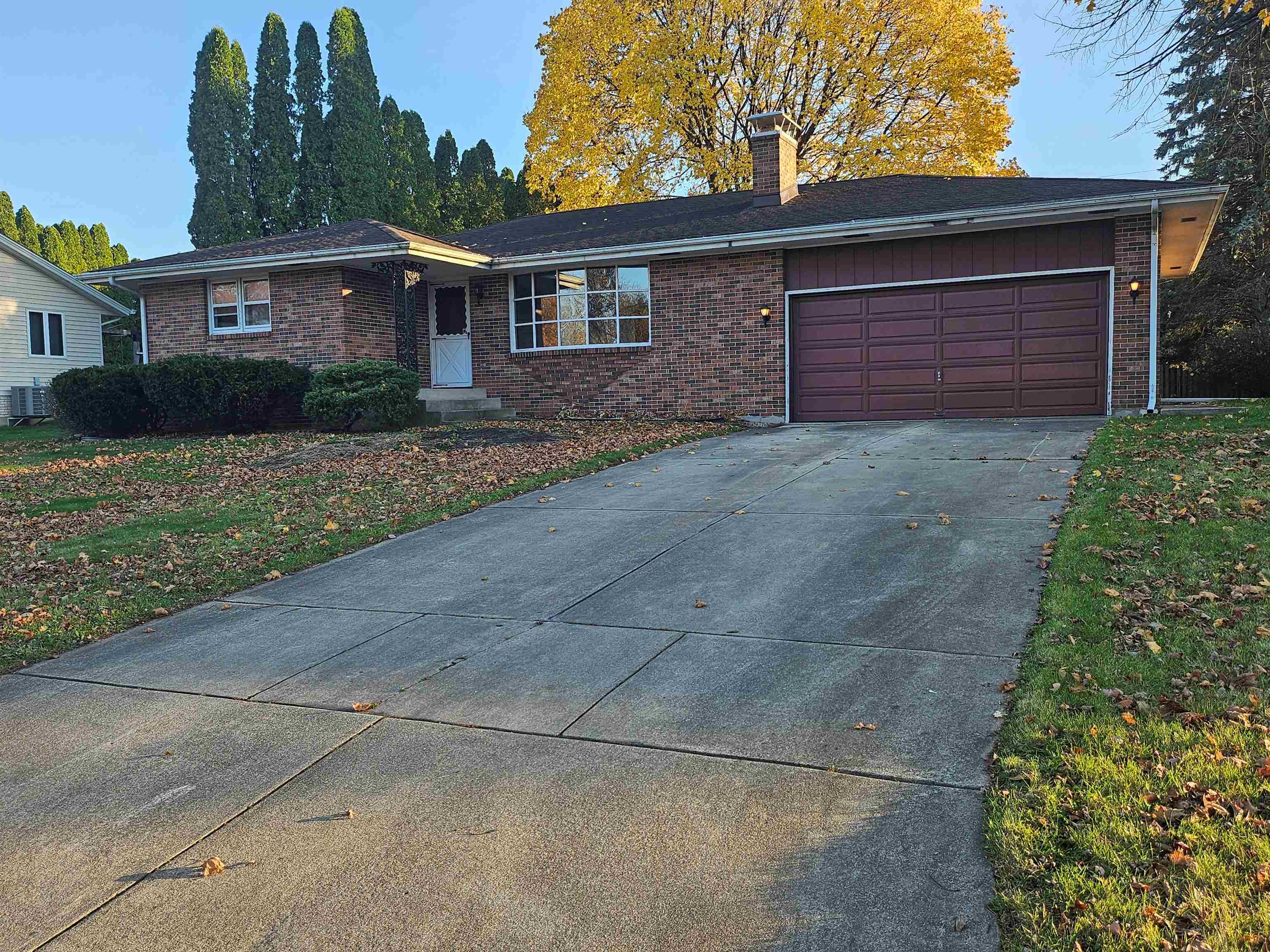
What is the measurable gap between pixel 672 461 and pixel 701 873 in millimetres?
8917

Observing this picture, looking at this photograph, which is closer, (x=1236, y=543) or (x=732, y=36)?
(x=1236, y=543)

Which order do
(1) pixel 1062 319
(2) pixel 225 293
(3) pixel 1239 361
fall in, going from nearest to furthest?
(1) pixel 1062 319, (2) pixel 225 293, (3) pixel 1239 361

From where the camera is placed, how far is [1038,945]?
2311mm

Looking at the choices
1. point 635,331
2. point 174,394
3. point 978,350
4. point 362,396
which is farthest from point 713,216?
point 174,394

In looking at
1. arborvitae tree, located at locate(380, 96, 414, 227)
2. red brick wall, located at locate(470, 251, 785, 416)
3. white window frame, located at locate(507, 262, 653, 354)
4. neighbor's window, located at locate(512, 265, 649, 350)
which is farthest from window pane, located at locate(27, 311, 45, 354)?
neighbor's window, located at locate(512, 265, 649, 350)

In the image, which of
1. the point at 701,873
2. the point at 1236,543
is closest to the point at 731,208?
the point at 1236,543

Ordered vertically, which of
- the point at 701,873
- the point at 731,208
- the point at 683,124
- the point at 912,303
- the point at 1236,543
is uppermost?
the point at 683,124

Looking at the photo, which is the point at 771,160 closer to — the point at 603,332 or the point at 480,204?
the point at 603,332

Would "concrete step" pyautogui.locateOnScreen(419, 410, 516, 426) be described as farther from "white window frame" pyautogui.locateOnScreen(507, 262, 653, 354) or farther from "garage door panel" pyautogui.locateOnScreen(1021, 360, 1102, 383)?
"garage door panel" pyautogui.locateOnScreen(1021, 360, 1102, 383)

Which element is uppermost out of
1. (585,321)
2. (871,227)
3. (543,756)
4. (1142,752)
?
(871,227)

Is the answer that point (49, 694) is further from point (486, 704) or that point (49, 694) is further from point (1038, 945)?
point (1038, 945)

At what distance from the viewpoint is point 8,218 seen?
137 ft

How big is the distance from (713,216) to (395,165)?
977 inches

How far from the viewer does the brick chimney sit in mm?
18000
